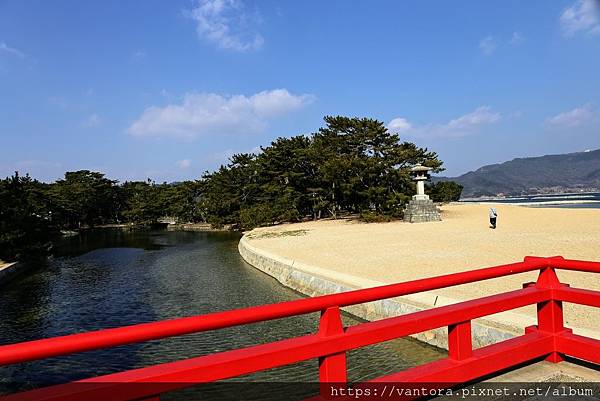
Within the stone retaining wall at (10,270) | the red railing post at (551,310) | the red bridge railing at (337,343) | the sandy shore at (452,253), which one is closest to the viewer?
the red bridge railing at (337,343)

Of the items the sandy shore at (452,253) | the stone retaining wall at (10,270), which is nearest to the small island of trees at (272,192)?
the stone retaining wall at (10,270)

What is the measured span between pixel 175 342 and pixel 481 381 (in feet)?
20.7

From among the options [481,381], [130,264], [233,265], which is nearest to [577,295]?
[481,381]

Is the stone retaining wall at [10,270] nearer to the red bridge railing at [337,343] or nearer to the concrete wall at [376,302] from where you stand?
the concrete wall at [376,302]

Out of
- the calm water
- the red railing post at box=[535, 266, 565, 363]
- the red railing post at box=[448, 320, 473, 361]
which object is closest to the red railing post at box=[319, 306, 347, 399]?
the red railing post at box=[448, 320, 473, 361]

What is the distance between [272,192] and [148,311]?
26908 millimetres

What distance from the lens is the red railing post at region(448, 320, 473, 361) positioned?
120 inches

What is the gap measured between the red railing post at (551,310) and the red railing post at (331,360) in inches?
82.7

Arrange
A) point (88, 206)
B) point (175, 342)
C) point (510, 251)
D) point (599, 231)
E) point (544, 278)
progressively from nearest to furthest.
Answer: point (544, 278) → point (175, 342) → point (510, 251) → point (599, 231) → point (88, 206)

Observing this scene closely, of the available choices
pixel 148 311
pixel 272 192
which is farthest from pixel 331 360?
pixel 272 192

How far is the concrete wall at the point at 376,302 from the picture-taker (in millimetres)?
6000

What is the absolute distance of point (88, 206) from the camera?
52.9 meters

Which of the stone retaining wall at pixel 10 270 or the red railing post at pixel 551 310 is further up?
the red railing post at pixel 551 310

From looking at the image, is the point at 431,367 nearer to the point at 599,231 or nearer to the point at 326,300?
the point at 326,300
